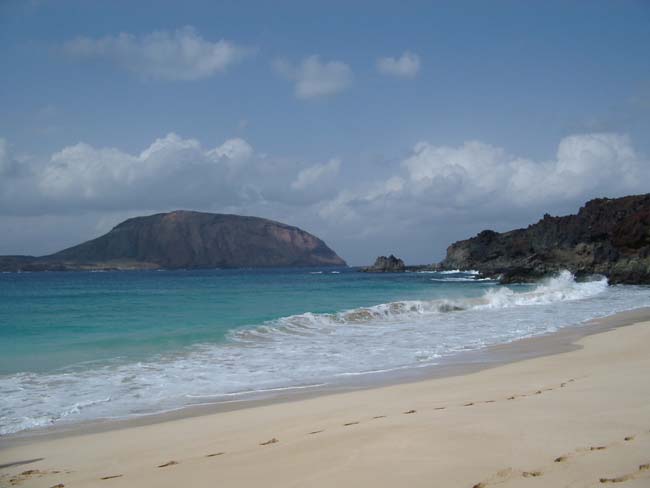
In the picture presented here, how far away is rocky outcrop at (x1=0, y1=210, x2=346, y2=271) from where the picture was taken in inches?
6683

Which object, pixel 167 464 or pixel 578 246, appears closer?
pixel 167 464

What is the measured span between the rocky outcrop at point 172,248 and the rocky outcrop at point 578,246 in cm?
9352

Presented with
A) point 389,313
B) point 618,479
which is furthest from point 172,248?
point 618,479

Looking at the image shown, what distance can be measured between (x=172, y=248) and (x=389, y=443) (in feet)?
592

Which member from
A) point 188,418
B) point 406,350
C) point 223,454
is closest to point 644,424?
point 223,454

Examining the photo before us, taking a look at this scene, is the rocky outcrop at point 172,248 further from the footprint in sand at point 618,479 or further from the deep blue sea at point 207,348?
the footprint in sand at point 618,479

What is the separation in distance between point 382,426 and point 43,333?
17.3 meters

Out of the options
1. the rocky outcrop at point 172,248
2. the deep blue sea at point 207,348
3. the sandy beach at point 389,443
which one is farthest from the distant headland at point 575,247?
the rocky outcrop at point 172,248

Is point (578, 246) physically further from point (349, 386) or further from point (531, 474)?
point (531, 474)

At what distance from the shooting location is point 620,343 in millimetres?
13852

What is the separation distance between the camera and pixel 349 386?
9641 mm

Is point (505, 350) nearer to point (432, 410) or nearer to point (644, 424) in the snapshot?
point (432, 410)

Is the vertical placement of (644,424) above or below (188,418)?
above

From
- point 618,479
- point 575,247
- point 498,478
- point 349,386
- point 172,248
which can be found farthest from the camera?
point 172,248
